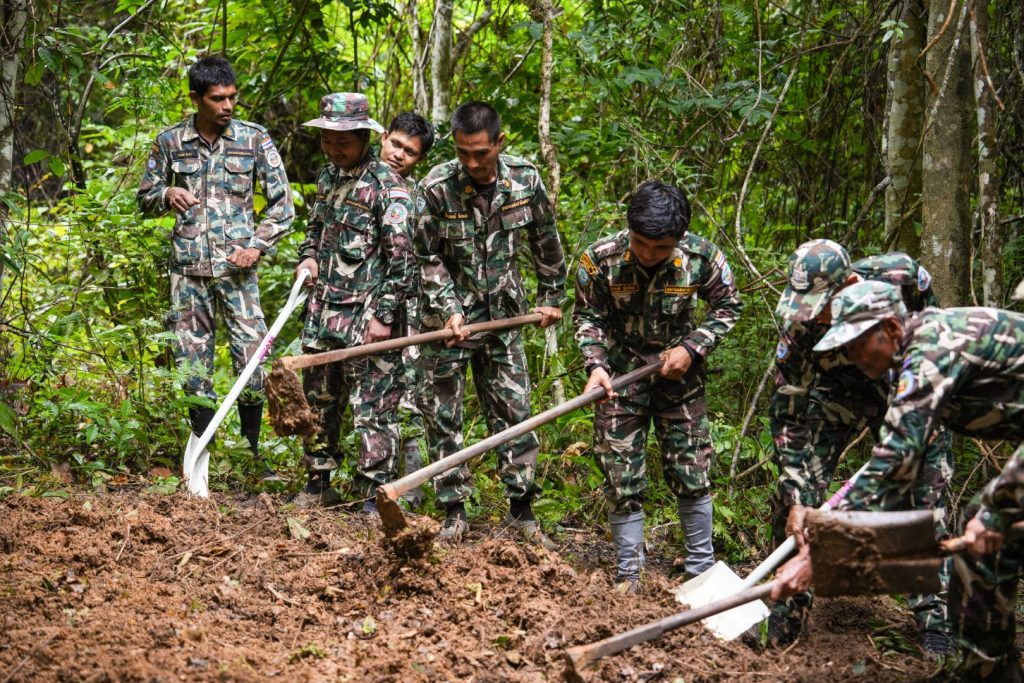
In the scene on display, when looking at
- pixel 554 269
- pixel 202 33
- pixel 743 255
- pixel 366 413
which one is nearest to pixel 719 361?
pixel 743 255

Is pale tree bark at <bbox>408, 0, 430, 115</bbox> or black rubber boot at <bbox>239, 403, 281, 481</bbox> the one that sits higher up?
pale tree bark at <bbox>408, 0, 430, 115</bbox>

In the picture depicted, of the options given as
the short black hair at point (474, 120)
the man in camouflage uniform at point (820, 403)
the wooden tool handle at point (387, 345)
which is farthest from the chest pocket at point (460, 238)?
the man in camouflage uniform at point (820, 403)

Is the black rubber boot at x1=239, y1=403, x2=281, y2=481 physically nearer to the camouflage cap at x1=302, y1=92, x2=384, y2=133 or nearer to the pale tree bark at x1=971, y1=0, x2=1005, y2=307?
the camouflage cap at x1=302, y1=92, x2=384, y2=133

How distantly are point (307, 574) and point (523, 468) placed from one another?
133 cm

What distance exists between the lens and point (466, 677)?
12.4 feet

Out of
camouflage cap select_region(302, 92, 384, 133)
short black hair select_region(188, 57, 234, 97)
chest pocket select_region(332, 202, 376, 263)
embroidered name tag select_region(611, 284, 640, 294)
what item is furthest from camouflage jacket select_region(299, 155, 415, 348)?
embroidered name tag select_region(611, 284, 640, 294)

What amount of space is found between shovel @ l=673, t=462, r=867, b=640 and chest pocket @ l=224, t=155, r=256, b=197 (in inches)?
141

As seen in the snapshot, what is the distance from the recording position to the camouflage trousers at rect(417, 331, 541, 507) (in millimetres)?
5152

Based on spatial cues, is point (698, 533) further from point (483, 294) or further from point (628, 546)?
point (483, 294)

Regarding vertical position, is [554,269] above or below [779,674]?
above

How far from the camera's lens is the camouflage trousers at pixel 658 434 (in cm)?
→ 462

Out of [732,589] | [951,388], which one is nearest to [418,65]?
A: [732,589]

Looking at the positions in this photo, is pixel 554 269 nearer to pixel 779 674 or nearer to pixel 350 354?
pixel 350 354

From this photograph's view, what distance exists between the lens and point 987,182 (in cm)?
542
